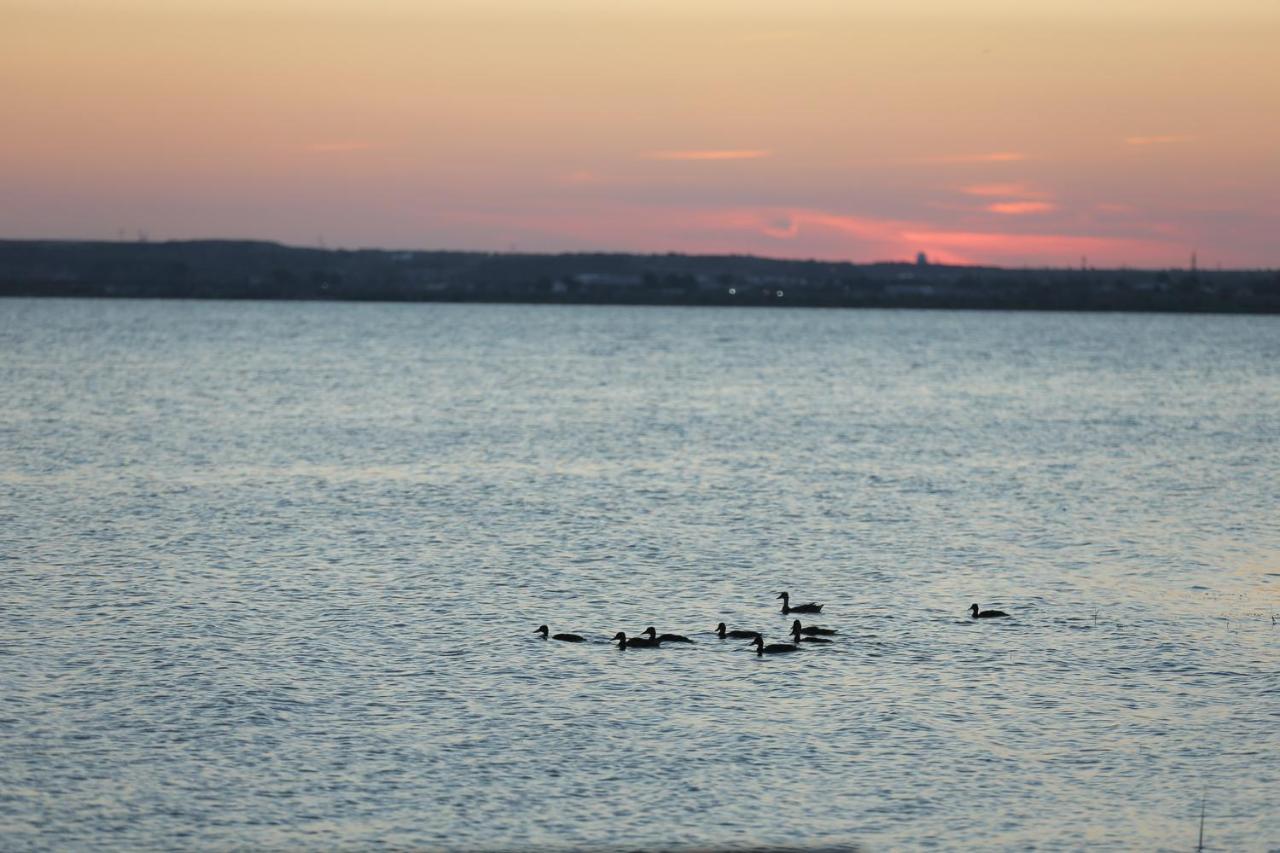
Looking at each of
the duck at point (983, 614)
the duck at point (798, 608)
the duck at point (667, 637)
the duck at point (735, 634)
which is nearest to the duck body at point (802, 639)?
the duck at point (735, 634)

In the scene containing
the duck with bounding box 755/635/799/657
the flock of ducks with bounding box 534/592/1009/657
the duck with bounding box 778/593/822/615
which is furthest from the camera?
the duck with bounding box 778/593/822/615

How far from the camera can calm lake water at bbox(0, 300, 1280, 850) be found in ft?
80.4

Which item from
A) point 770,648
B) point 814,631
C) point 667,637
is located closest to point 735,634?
point 770,648

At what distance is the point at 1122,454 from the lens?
8369 cm

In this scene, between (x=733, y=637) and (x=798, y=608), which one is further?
(x=798, y=608)

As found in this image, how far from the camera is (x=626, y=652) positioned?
34969 millimetres

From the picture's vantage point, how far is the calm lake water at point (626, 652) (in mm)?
24516

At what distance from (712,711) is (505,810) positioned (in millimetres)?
6786

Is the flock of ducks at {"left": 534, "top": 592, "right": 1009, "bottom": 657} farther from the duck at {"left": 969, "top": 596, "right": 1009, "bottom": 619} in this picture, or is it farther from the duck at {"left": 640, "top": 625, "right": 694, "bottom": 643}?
the duck at {"left": 969, "top": 596, "right": 1009, "bottom": 619}

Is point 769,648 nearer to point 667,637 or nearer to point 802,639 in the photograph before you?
point 802,639

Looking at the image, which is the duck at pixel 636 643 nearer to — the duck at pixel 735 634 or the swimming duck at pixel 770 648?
the duck at pixel 735 634

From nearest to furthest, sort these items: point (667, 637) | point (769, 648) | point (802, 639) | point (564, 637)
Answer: point (769, 648) < point (667, 637) < point (802, 639) < point (564, 637)

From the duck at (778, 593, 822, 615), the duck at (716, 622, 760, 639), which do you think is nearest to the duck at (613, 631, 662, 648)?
the duck at (716, 622, 760, 639)

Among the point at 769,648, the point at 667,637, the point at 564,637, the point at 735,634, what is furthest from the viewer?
the point at 735,634
